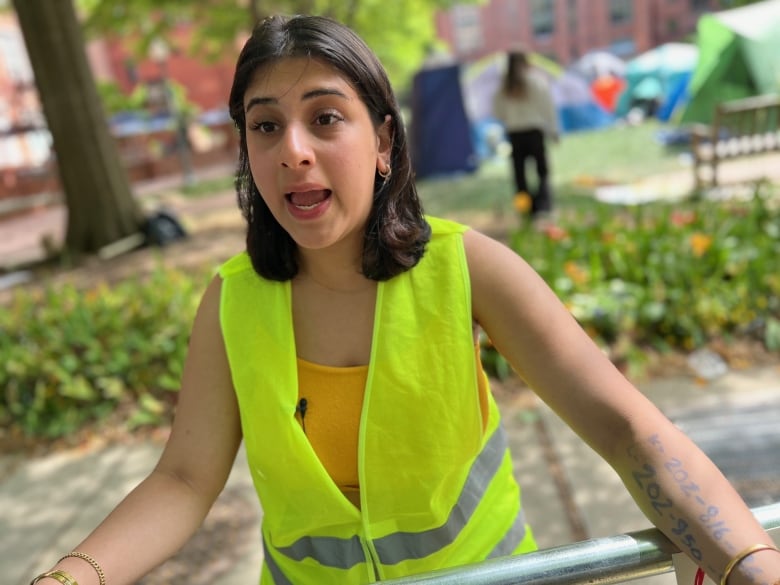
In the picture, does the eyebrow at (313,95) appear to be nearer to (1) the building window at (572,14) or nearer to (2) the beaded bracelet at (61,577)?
(2) the beaded bracelet at (61,577)

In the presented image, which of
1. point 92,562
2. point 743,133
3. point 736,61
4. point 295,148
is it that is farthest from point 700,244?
point 736,61

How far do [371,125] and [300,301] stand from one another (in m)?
0.35

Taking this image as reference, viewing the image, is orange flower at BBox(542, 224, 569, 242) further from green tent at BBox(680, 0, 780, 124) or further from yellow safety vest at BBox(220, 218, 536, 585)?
green tent at BBox(680, 0, 780, 124)

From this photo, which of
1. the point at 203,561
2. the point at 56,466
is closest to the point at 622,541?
the point at 203,561

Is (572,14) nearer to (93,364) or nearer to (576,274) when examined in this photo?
(576,274)

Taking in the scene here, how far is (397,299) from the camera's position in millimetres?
1252

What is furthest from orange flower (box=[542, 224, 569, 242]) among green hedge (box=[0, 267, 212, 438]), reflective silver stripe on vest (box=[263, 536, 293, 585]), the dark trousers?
reflective silver stripe on vest (box=[263, 536, 293, 585])

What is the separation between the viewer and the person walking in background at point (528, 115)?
7.61m

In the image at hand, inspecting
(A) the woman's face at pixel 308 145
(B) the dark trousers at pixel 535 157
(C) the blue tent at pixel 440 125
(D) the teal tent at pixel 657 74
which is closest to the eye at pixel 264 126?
(A) the woman's face at pixel 308 145

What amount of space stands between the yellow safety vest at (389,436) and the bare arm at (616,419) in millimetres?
57

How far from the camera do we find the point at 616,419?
3.68ft

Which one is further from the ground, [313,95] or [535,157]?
[313,95]

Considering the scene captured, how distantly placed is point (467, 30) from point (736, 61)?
26.6 meters

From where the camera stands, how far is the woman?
3.74 feet
